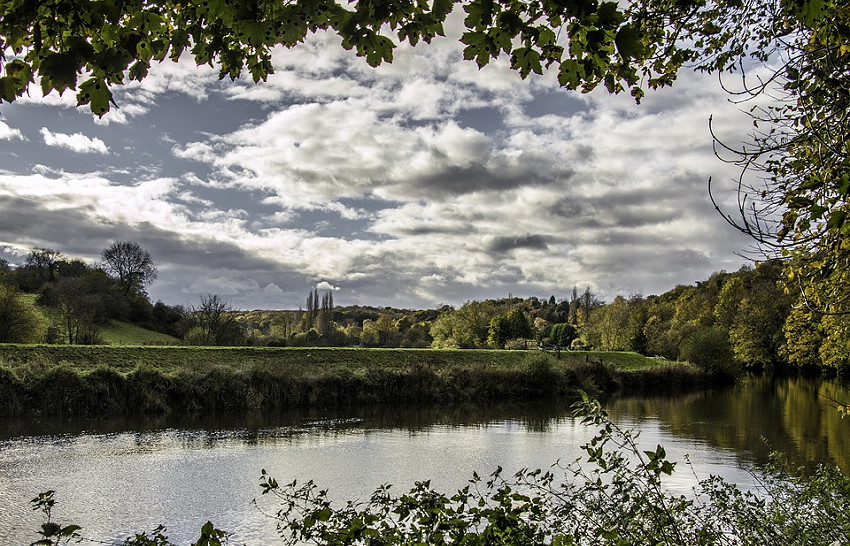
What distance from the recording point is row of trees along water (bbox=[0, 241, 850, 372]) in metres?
40.3

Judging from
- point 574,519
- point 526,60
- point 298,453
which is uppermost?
point 526,60

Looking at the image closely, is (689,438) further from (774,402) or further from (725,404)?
(774,402)

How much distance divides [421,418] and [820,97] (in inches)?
773

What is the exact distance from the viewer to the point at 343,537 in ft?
11.2

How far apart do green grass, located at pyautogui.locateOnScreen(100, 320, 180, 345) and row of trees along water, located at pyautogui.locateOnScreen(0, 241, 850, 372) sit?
37.1 inches

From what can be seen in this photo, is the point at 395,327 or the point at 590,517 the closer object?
the point at 590,517

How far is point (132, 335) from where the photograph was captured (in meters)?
48.2

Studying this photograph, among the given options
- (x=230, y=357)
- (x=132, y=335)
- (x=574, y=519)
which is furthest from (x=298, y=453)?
(x=132, y=335)

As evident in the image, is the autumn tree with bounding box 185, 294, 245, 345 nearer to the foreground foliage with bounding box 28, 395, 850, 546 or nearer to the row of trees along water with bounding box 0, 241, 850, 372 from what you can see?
the row of trees along water with bounding box 0, 241, 850, 372

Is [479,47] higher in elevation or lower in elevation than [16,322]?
lower

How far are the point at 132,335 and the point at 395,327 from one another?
1610 inches

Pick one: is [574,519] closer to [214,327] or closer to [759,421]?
[759,421]

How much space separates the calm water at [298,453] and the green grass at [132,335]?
90.2 ft

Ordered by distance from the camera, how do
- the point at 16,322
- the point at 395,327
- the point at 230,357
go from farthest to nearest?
the point at 395,327, the point at 16,322, the point at 230,357
